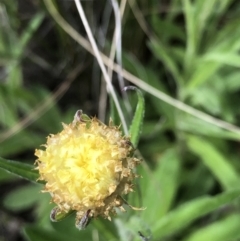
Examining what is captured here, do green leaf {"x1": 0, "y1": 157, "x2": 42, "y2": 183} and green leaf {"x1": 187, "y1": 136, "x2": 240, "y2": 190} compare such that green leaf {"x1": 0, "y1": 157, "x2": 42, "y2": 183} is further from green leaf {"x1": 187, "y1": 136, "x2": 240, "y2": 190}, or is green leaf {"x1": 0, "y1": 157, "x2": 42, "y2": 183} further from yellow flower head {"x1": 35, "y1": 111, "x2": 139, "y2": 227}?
green leaf {"x1": 187, "y1": 136, "x2": 240, "y2": 190}

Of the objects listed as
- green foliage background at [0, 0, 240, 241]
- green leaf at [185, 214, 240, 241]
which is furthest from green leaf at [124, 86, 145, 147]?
green leaf at [185, 214, 240, 241]

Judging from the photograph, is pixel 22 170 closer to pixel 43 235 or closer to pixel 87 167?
pixel 87 167

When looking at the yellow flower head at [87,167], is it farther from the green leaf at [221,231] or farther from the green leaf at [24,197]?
the green leaf at [24,197]

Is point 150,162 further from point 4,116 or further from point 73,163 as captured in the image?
point 73,163

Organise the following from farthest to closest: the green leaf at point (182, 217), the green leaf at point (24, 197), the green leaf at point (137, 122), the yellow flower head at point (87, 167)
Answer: the green leaf at point (24, 197)
the green leaf at point (182, 217)
the green leaf at point (137, 122)
the yellow flower head at point (87, 167)

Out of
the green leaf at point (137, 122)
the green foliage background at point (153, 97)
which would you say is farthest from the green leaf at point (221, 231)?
the green leaf at point (137, 122)

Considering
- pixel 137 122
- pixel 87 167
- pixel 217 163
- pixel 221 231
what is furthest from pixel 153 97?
pixel 87 167

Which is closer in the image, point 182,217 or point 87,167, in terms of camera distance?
point 87,167
